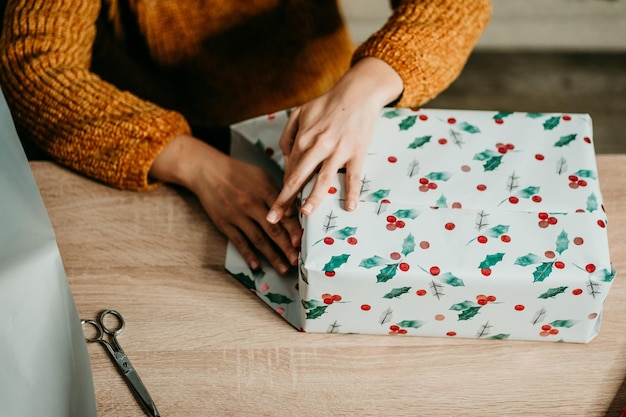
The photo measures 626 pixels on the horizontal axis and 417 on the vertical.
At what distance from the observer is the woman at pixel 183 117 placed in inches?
24.5

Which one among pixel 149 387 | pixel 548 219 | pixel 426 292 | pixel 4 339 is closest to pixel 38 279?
pixel 4 339

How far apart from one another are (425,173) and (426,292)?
120mm

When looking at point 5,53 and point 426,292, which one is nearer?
point 426,292

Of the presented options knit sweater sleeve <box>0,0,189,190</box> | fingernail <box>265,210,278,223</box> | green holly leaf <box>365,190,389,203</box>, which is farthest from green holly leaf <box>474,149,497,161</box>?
knit sweater sleeve <box>0,0,189,190</box>

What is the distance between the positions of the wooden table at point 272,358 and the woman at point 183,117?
0.21 ft

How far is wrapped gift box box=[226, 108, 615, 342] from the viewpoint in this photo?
525 millimetres

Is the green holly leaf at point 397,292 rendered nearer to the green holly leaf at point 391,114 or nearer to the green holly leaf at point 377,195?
the green holly leaf at point 377,195

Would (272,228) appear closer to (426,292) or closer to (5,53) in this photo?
(426,292)

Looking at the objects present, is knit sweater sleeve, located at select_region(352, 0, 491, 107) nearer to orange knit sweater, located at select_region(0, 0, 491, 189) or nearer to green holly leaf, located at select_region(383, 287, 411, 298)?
orange knit sweater, located at select_region(0, 0, 491, 189)

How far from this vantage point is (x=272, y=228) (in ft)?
2.05

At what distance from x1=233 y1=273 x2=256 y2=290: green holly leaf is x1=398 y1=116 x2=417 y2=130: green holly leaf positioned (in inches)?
8.5

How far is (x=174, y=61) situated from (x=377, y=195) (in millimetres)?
451

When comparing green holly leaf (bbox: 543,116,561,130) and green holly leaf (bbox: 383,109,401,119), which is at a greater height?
green holly leaf (bbox: 383,109,401,119)

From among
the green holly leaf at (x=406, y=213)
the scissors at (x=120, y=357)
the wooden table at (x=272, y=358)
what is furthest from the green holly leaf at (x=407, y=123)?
the scissors at (x=120, y=357)
